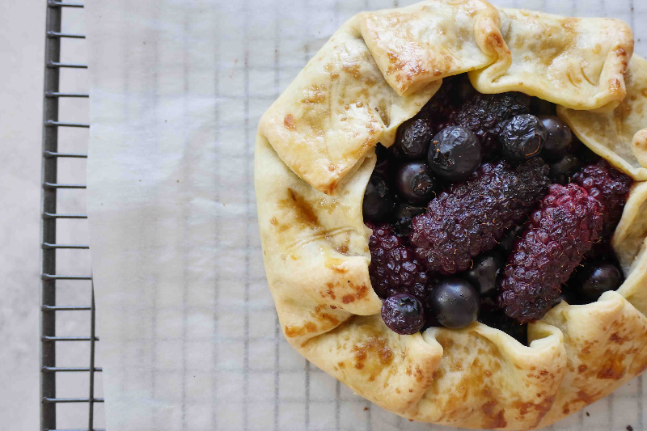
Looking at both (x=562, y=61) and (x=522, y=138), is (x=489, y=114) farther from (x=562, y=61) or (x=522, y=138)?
(x=562, y=61)

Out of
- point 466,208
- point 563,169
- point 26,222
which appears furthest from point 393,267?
point 26,222

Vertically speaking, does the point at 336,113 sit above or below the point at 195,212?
above

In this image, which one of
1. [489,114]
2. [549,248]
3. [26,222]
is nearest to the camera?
[549,248]

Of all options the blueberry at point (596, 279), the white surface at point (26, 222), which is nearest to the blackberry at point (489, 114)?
the blueberry at point (596, 279)

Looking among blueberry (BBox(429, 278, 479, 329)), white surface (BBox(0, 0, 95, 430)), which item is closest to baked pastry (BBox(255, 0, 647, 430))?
blueberry (BBox(429, 278, 479, 329))

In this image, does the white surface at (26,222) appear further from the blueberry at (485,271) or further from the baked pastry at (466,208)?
the blueberry at (485,271)

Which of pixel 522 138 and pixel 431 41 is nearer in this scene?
pixel 522 138

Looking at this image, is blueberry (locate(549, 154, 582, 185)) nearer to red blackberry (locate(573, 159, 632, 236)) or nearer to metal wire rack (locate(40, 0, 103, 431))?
red blackberry (locate(573, 159, 632, 236))
